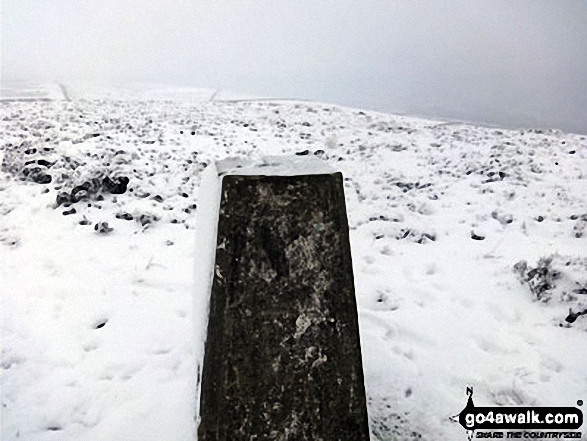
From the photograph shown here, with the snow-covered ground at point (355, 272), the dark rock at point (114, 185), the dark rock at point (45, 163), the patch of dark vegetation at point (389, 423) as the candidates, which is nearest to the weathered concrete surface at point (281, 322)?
the snow-covered ground at point (355, 272)

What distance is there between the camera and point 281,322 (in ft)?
5.60

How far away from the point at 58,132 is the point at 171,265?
4648 millimetres

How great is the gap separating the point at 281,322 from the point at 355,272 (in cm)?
219

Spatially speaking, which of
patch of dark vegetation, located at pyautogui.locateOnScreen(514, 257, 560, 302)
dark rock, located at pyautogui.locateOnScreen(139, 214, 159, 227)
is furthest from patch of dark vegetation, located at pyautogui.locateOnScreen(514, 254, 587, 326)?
dark rock, located at pyautogui.locateOnScreen(139, 214, 159, 227)

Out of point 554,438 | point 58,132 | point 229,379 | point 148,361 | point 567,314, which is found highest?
point 58,132

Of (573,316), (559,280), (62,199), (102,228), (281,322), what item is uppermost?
(62,199)

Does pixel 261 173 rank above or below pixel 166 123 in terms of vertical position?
below

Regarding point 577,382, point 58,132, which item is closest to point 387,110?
point 58,132

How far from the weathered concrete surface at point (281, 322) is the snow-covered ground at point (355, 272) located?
0.59 ft

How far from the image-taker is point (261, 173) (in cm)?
179

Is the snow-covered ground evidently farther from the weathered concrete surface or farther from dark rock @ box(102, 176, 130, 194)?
the weathered concrete surface

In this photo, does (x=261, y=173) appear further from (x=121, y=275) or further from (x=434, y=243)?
(x=434, y=243)

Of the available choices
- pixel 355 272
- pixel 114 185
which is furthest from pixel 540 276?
pixel 114 185

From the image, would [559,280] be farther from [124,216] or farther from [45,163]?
[45,163]
